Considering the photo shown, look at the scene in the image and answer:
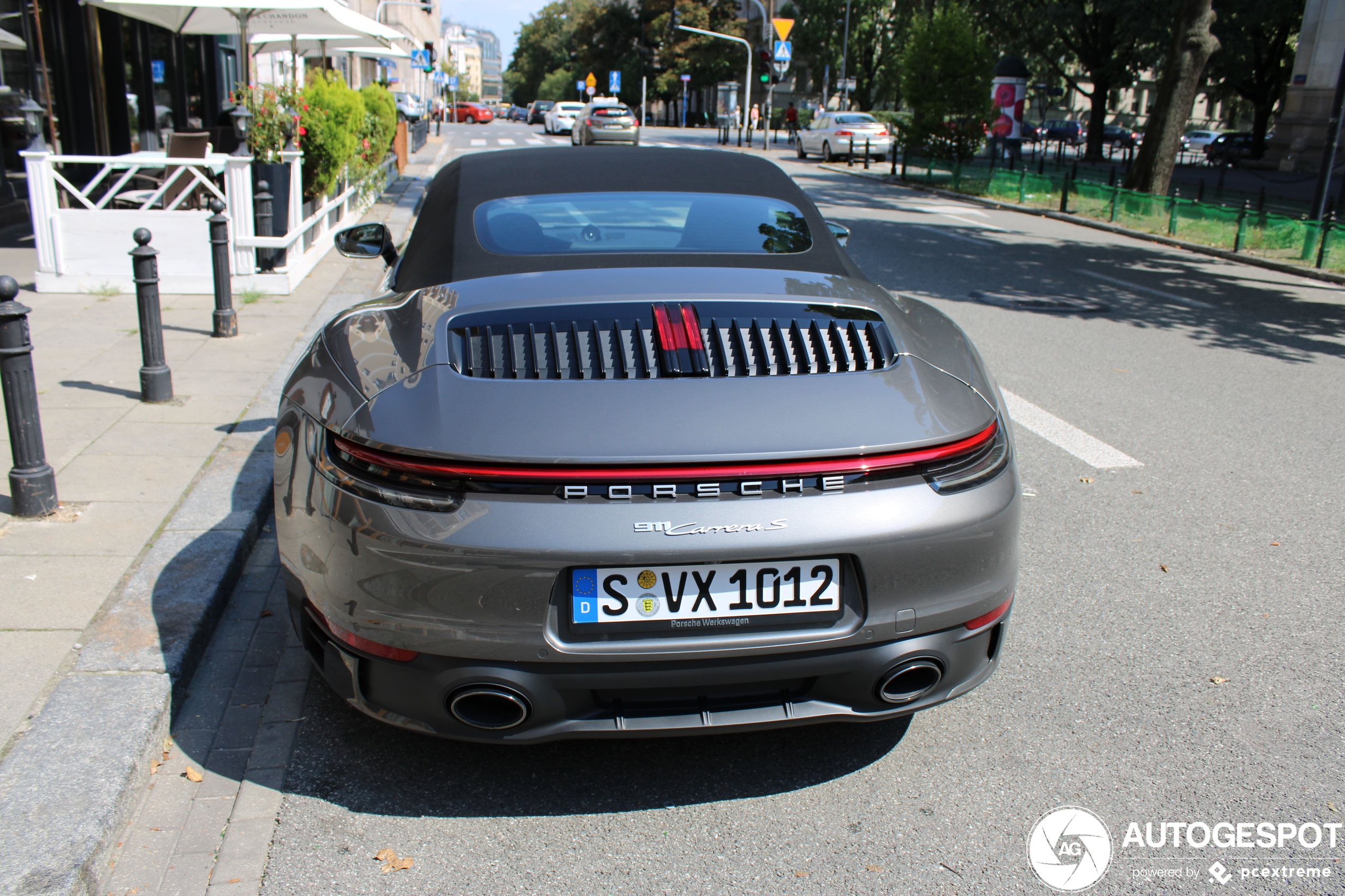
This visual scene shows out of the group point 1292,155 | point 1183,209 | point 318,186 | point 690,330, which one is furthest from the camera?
point 1292,155

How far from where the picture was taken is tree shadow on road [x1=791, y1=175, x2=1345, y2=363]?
9.89 m

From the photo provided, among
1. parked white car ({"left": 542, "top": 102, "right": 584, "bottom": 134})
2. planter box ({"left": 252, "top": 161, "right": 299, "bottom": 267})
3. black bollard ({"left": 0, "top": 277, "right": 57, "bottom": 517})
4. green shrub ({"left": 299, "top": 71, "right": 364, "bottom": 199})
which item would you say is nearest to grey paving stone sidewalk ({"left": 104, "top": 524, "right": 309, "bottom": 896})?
black bollard ({"left": 0, "top": 277, "right": 57, "bottom": 517})

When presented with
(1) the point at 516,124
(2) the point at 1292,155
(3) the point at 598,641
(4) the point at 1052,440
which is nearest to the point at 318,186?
(4) the point at 1052,440

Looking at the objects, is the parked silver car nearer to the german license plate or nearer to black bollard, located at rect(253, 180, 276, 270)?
black bollard, located at rect(253, 180, 276, 270)

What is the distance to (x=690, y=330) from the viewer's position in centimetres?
273

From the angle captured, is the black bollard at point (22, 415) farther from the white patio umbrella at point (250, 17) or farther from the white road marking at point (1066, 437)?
the white patio umbrella at point (250, 17)

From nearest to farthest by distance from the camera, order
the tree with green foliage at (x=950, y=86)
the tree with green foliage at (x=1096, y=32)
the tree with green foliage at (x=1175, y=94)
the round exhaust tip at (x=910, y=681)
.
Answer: the round exhaust tip at (x=910, y=681) → the tree with green foliage at (x=1175, y=94) → the tree with green foliage at (x=950, y=86) → the tree with green foliage at (x=1096, y=32)

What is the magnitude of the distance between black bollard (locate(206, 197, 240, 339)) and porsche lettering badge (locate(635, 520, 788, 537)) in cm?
608

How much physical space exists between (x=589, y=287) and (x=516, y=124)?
78.2 m

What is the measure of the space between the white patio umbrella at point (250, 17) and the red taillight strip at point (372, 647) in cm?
1088

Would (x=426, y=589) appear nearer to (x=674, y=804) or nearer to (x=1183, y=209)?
(x=674, y=804)

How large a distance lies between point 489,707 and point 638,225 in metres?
1.82

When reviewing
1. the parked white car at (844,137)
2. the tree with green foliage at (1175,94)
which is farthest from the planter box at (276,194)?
the parked white car at (844,137)

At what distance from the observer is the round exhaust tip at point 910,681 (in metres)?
2.59
